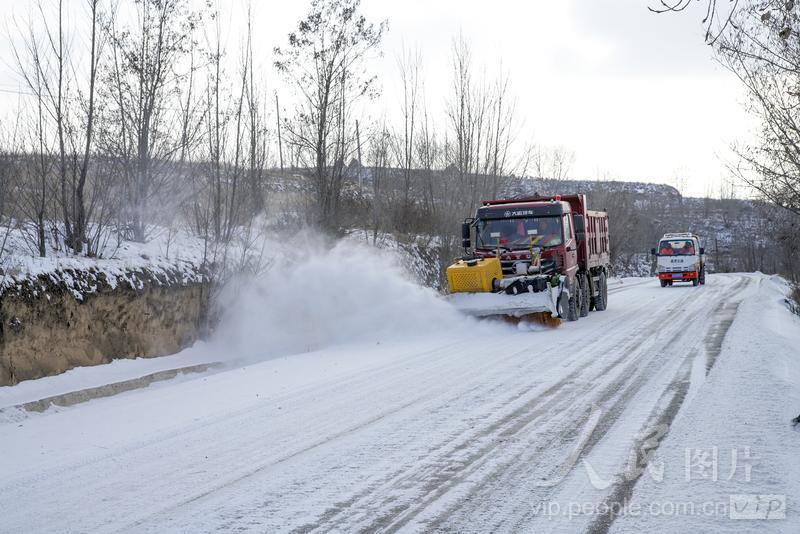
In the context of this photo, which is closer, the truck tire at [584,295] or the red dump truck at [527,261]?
the red dump truck at [527,261]

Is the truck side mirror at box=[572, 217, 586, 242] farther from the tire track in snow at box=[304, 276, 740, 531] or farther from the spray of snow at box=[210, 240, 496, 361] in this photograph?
the tire track in snow at box=[304, 276, 740, 531]

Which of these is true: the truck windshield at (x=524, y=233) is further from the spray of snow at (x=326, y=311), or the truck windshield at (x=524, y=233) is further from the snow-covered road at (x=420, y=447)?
the snow-covered road at (x=420, y=447)

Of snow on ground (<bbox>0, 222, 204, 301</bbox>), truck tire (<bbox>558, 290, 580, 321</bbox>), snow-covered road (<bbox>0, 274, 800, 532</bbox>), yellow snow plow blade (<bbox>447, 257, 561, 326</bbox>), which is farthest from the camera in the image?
truck tire (<bbox>558, 290, 580, 321</bbox>)

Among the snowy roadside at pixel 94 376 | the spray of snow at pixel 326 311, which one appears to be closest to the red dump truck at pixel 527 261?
the spray of snow at pixel 326 311

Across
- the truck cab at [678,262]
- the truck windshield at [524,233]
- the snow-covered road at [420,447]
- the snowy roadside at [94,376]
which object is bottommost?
the snowy roadside at [94,376]

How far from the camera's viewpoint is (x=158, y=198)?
15711 mm

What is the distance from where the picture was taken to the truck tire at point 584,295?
18.4 metres

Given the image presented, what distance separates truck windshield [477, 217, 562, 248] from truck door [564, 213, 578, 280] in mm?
358

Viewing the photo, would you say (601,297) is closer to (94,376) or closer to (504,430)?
(94,376)

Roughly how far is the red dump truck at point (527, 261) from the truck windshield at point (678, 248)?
51.1ft

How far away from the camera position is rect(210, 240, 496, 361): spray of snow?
14.6m

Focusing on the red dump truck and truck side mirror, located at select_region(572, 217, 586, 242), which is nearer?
the red dump truck

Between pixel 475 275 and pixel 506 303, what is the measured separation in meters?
0.90

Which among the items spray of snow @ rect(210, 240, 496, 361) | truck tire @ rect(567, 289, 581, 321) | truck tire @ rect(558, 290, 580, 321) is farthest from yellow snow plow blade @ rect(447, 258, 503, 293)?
truck tire @ rect(567, 289, 581, 321)
